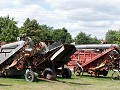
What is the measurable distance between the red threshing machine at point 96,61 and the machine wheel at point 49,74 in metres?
4.89

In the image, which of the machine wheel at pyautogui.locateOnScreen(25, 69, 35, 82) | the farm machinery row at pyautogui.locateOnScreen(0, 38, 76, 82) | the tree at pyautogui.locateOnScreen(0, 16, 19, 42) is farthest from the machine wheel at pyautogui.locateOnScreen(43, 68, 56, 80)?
→ the tree at pyautogui.locateOnScreen(0, 16, 19, 42)

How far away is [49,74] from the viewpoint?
18.1 meters

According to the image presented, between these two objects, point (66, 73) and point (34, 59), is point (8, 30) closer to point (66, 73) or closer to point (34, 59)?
point (66, 73)

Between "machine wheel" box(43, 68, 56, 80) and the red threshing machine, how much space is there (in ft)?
16.0

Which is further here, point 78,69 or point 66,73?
point 78,69

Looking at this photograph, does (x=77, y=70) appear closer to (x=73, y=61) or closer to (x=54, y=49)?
(x=73, y=61)

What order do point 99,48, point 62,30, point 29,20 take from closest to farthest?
point 99,48
point 29,20
point 62,30

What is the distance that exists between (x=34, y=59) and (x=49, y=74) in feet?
3.88

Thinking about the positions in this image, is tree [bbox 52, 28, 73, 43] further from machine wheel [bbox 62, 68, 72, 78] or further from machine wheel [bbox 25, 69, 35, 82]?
machine wheel [bbox 25, 69, 35, 82]

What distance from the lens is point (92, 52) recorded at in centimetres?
2328

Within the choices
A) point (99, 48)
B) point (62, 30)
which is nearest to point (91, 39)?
point (62, 30)

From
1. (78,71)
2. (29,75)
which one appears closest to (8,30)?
(78,71)

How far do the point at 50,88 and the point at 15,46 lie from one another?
17.1 ft

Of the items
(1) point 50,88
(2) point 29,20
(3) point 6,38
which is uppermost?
(2) point 29,20
